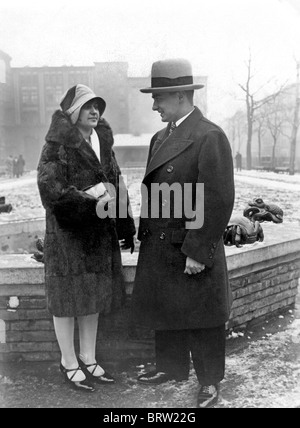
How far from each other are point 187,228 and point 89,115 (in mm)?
858

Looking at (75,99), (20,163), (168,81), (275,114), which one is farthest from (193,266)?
(275,114)

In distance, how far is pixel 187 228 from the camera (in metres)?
2.62

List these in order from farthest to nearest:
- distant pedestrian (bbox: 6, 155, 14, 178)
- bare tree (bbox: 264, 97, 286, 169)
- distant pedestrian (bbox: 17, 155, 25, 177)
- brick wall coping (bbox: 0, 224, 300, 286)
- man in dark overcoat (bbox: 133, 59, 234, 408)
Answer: distant pedestrian (bbox: 6, 155, 14, 178) → bare tree (bbox: 264, 97, 286, 169) → distant pedestrian (bbox: 17, 155, 25, 177) → brick wall coping (bbox: 0, 224, 300, 286) → man in dark overcoat (bbox: 133, 59, 234, 408)

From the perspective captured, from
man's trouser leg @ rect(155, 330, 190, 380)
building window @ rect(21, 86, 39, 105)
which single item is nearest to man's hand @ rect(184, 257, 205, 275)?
man's trouser leg @ rect(155, 330, 190, 380)

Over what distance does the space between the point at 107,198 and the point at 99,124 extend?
479 millimetres

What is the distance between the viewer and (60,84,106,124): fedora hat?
2701 mm

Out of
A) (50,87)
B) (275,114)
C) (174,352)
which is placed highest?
(275,114)

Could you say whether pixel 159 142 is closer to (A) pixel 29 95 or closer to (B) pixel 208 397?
(B) pixel 208 397

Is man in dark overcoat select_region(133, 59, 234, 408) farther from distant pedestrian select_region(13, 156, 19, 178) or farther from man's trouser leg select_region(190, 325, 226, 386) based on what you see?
distant pedestrian select_region(13, 156, 19, 178)

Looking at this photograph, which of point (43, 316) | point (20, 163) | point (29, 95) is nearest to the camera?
point (43, 316)

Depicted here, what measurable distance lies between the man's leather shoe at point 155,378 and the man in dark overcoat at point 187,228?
297 mm

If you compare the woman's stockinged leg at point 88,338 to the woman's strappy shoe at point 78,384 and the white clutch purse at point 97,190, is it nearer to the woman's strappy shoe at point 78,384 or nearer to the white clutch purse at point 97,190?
the woman's strappy shoe at point 78,384

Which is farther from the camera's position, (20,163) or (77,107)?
(20,163)

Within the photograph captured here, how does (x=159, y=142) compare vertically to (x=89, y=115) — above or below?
below
